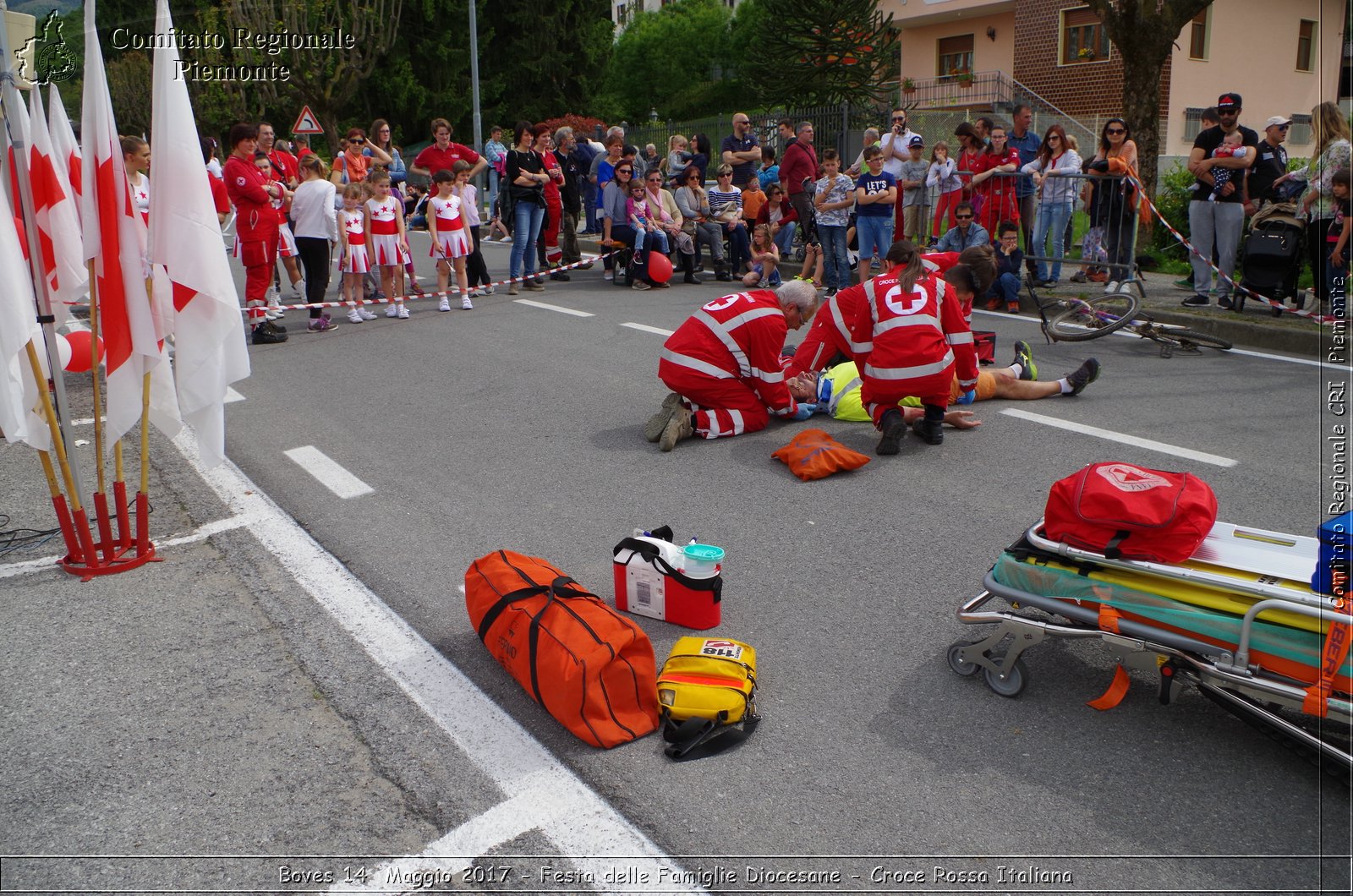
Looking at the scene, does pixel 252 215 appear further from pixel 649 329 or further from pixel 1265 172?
pixel 1265 172

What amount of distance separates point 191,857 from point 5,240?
3.16m

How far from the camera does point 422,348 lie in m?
10.7

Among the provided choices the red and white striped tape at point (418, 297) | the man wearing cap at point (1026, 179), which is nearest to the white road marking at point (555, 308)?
the red and white striped tape at point (418, 297)

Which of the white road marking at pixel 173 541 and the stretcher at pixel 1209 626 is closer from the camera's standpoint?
the stretcher at pixel 1209 626

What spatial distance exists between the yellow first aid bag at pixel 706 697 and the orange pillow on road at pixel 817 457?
99.8 inches

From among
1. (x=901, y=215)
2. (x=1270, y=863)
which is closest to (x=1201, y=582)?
(x=1270, y=863)

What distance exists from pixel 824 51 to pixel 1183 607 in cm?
3834

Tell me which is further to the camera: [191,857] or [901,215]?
[901,215]

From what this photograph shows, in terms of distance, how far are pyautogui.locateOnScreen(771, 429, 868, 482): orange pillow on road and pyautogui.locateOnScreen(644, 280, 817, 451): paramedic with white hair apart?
0.75 m

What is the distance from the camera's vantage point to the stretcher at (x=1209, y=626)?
125 inches

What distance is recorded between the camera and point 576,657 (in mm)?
3621

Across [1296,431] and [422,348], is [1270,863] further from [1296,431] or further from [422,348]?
[422,348]

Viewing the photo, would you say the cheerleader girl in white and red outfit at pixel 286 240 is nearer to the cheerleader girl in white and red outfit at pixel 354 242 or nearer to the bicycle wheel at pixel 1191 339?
the cheerleader girl in white and red outfit at pixel 354 242

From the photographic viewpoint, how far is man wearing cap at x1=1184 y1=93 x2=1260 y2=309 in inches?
433
